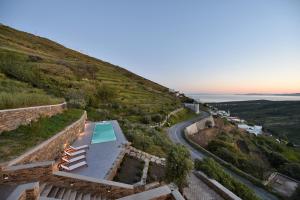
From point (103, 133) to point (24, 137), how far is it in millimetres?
8258

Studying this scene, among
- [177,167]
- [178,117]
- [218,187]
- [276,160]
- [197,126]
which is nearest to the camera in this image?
[177,167]

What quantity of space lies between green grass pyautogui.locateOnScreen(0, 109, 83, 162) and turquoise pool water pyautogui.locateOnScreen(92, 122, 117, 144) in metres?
3.02

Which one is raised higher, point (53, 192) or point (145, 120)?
point (53, 192)

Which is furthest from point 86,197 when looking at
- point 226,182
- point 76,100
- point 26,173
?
point 76,100

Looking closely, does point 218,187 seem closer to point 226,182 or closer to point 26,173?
point 226,182

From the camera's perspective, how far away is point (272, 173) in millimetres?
30688

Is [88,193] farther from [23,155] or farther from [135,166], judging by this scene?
[135,166]

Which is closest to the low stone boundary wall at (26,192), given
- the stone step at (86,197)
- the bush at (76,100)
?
the stone step at (86,197)

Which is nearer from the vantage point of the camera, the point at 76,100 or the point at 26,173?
the point at 26,173

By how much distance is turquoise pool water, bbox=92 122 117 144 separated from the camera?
1678 cm

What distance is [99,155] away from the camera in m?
13.5

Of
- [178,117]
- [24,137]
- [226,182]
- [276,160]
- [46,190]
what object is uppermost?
[24,137]

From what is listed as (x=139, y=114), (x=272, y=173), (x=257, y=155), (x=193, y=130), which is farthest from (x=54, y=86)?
(x=257, y=155)

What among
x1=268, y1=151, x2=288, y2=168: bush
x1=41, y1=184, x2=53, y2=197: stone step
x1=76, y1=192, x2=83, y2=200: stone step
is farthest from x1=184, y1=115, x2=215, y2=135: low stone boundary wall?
x1=41, y1=184, x2=53, y2=197: stone step
